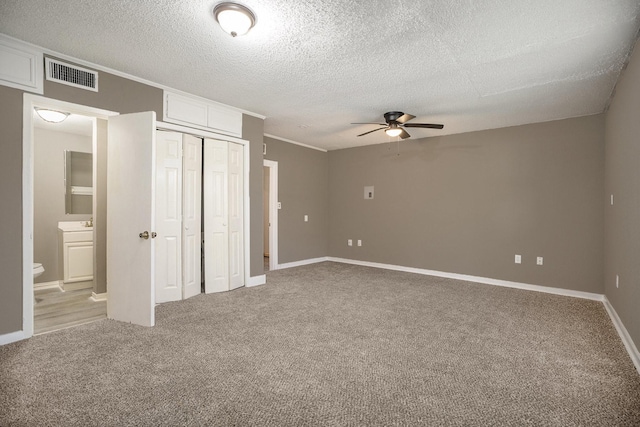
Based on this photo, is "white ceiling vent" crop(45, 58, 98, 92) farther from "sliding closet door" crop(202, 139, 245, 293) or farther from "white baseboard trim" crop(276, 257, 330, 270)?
"white baseboard trim" crop(276, 257, 330, 270)

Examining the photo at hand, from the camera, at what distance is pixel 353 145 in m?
6.98

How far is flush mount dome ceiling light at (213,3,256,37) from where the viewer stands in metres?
2.24

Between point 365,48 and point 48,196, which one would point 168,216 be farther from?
point 365,48

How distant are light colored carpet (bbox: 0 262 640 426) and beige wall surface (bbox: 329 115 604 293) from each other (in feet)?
4.19

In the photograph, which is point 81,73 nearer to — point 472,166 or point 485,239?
point 472,166

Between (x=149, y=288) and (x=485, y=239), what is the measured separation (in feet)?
16.5

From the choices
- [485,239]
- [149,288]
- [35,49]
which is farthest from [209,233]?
[485,239]

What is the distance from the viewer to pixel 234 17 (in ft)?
7.49

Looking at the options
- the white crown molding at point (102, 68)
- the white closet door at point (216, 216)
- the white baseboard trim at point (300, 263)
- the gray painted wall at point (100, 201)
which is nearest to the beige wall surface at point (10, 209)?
the white crown molding at point (102, 68)

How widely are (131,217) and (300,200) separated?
3.94 meters

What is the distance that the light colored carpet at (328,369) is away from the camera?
6.07ft

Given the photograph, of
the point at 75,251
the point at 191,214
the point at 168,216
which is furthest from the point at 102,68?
the point at 75,251

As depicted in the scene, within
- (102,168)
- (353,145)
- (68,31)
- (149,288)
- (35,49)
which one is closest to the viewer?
(68,31)

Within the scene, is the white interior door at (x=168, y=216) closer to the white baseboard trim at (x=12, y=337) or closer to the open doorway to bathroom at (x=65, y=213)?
the open doorway to bathroom at (x=65, y=213)
